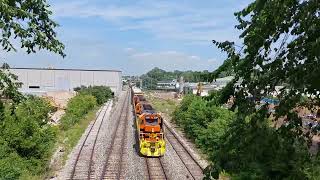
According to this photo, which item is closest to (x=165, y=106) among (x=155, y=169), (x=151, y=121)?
(x=151, y=121)

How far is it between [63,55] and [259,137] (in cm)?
423

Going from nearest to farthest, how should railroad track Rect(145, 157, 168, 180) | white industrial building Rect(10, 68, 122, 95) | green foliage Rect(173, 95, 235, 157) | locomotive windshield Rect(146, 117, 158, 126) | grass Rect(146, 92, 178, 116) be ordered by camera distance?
railroad track Rect(145, 157, 168, 180) → locomotive windshield Rect(146, 117, 158, 126) → green foliage Rect(173, 95, 235, 157) → grass Rect(146, 92, 178, 116) → white industrial building Rect(10, 68, 122, 95)

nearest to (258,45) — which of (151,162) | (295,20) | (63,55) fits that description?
(295,20)

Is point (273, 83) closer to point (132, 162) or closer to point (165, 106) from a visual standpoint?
point (132, 162)

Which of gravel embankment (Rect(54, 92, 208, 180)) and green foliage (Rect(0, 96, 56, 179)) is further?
gravel embankment (Rect(54, 92, 208, 180))

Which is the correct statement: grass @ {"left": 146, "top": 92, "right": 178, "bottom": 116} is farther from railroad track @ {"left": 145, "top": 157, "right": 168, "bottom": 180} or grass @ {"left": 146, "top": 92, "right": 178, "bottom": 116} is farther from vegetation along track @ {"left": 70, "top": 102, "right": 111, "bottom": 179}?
railroad track @ {"left": 145, "top": 157, "right": 168, "bottom": 180}

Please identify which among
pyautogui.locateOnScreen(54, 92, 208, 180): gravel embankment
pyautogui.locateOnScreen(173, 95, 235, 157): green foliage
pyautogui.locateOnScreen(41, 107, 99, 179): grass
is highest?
pyautogui.locateOnScreen(173, 95, 235, 157): green foliage

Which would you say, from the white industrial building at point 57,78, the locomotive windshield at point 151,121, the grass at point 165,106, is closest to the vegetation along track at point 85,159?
the locomotive windshield at point 151,121

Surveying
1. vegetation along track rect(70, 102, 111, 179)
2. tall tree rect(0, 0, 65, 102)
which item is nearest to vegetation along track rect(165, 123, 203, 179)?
vegetation along track rect(70, 102, 111, 179)

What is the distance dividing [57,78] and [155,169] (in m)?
103

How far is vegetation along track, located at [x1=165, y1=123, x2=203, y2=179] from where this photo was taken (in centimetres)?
Result: 2541

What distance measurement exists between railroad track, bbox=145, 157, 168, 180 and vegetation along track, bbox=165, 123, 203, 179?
4.72 feet

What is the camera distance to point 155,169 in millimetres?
26234

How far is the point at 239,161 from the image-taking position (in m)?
7.10
